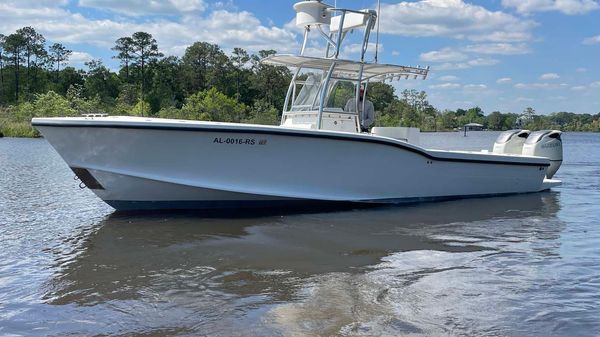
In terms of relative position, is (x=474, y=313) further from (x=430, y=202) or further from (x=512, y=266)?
(x=430, y=202)

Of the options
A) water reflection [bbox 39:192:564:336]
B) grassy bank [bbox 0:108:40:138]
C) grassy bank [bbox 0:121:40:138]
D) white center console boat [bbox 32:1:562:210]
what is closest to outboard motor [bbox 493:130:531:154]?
white center console boat [bbox 32:1:562:210]

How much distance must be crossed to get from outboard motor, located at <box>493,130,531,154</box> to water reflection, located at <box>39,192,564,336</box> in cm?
351

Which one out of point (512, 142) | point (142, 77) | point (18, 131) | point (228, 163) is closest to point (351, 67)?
point (228, 163)

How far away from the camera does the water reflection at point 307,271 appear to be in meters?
4.32

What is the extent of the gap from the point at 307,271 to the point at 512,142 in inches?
328

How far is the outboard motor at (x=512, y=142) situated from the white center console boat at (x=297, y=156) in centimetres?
80

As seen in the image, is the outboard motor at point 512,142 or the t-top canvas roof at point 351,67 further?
the outboard motor at point 512,142

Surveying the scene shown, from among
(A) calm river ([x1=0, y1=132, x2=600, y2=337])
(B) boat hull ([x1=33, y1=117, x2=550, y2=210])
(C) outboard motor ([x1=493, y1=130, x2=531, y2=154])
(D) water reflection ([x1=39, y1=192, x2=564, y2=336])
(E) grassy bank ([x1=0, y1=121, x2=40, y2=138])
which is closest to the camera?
(A) calm river ([x1=0, y1=132, x2=600, y2=337])

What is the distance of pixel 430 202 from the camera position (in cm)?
1036

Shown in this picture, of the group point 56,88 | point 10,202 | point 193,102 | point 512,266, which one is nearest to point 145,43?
point 56,88

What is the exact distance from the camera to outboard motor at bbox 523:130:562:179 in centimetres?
1180

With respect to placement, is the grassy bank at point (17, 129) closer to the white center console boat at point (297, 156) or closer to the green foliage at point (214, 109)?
the green foliage at point (214, 109)

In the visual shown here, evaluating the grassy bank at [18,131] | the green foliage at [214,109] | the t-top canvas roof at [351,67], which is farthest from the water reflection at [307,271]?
the green foliage at [214,109]

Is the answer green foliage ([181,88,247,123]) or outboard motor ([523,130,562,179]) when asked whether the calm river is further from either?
green foliage ([181,88,247,123])
